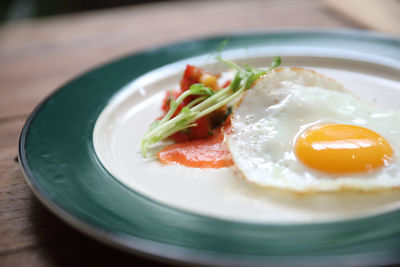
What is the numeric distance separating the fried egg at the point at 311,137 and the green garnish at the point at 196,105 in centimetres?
8

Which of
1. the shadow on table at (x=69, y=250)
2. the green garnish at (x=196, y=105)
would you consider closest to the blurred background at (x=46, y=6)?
the green garnish at (x=196, y=105)

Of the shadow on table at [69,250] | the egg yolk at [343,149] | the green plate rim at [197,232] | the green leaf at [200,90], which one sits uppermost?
the green leaf at [200,90]

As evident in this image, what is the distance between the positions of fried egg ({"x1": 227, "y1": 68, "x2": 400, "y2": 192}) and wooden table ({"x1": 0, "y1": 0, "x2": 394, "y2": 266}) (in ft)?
2.46

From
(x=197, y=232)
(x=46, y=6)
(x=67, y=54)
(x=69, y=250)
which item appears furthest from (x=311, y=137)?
(x=46, y=6)

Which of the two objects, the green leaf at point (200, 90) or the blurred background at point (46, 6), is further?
the blurred background at point (46, 6)

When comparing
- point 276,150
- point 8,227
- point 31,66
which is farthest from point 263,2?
point 8,227

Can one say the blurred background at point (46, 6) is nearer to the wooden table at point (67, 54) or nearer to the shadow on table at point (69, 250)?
the wooden table at point (67, 54)

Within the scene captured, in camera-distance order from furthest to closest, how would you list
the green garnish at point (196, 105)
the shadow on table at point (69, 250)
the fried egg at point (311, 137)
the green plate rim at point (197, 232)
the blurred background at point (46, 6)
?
1. the blurred background at point (46, 6)
2. the green garnish at point (196, 105)
3. the fried egg at point (311, 137)
4. the shadow on table at point (69, 250)
5. the green plate rim at point (197, 232)

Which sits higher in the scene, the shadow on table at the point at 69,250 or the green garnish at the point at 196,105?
the green garnish at the point at 196,105

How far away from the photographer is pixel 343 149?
1905 mm

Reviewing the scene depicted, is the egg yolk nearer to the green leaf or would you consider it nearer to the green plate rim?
the green plate rim

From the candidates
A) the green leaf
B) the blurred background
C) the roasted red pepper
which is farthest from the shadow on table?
the blurred background

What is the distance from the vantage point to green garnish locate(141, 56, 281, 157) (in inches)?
87.5

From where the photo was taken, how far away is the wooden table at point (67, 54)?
5.22ft
